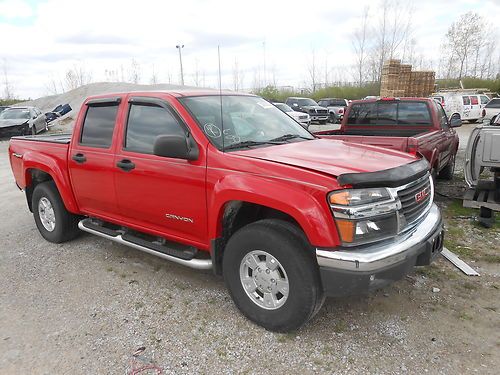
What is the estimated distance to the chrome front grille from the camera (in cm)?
303

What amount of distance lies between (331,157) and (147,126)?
180 cm

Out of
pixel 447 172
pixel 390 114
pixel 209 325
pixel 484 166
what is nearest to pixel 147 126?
pixel 209 325

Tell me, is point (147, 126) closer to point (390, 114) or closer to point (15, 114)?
point (390, 114)

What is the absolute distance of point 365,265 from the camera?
272 centimetres

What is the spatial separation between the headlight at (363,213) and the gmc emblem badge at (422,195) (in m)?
0.44

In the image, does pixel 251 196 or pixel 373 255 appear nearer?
pixel 373 255

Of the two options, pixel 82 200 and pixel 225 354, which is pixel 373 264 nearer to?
pixel 225 354

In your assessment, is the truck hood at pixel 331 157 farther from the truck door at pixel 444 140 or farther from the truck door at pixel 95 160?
the truck door at pixel 444 140

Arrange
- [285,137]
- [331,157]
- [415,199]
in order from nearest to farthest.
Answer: [415,199]
[331,157]
[285,137]

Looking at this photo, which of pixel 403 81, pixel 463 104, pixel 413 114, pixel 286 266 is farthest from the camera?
pixel 463 104

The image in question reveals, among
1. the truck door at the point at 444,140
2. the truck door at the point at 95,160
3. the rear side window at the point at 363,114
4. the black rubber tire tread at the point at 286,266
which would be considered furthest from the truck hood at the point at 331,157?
the rear side window at the point at 363,114

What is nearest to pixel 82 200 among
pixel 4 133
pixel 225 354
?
pixel 225 354

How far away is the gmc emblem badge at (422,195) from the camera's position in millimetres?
3229

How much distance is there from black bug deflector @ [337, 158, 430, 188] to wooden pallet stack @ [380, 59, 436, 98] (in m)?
18.0
